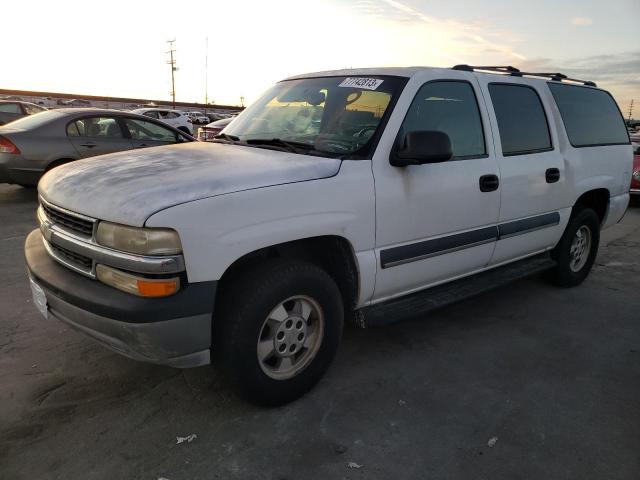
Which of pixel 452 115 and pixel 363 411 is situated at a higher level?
pixel 452 115

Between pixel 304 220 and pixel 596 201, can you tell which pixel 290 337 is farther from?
pixel 596 201

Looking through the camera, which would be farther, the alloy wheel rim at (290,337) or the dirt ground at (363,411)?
the alloy wheel rim at (290,337)

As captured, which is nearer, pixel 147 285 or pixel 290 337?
pixel 147 285

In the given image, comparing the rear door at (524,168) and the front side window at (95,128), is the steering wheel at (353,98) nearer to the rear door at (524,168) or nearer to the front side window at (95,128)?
the rear door at (524,168)

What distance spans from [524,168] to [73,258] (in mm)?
3209

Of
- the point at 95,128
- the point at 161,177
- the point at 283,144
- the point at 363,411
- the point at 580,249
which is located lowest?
the point at 363,411

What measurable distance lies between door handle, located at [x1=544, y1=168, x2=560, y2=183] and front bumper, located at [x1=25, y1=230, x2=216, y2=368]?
3061 millimetres

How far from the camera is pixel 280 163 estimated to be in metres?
2.84

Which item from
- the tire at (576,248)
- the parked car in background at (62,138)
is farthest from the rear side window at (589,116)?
the parked car in background at (62,138)

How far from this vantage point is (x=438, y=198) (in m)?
3.29

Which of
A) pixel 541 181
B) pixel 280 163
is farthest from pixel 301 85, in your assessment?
pixel 541 181

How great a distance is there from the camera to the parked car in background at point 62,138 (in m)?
7.71

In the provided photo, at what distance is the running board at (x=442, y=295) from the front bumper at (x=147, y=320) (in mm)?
1098

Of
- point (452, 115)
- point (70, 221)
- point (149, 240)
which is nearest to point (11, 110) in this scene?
point (70, 221)
